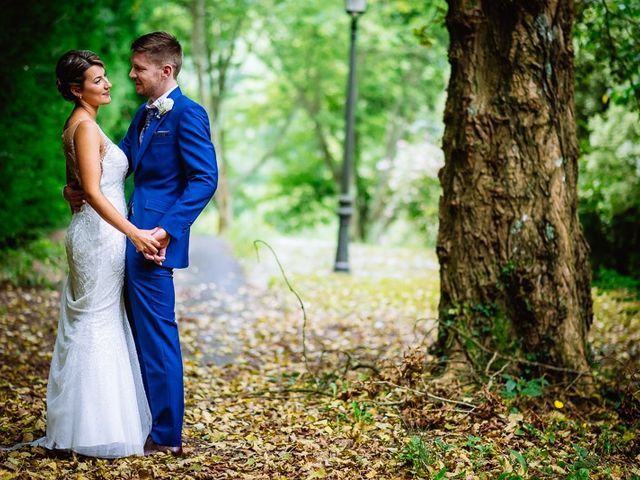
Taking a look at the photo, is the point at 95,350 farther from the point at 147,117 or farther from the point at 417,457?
the point at 417,457

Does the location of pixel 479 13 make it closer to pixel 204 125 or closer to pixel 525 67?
pixel 525 67

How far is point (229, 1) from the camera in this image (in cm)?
1981

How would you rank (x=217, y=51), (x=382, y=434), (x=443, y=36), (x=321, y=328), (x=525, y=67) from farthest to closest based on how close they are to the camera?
(x=217, y=51) < (x=443, y=36) < (x=321, y=328) < (x=525, y=67) < (x=382, y=434)

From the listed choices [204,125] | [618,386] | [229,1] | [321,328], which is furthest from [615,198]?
[229,1]

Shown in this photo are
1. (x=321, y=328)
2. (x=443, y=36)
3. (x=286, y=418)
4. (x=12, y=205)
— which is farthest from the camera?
(x=443, y=36)

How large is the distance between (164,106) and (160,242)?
0.75 metres

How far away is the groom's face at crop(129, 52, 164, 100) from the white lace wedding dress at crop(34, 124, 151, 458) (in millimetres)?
377

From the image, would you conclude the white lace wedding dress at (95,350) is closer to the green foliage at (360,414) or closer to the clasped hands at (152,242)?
the clasped hands at (152,242)

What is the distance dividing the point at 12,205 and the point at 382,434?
21.0 ft

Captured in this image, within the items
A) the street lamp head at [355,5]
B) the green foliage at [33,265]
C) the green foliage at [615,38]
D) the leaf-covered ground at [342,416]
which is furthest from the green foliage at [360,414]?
the street lamp head at [355,5]

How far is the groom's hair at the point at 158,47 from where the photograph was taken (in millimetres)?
3691

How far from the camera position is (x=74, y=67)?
3684 mm

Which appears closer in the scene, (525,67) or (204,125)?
(204,125)

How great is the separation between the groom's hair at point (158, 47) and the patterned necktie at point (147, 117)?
0.25m
